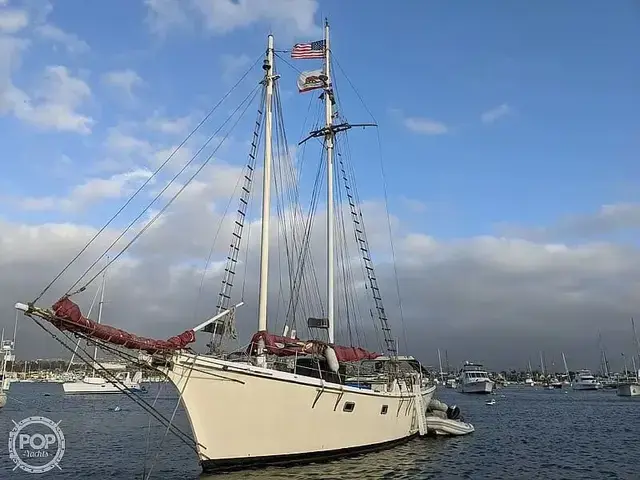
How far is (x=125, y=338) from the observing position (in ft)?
63.5

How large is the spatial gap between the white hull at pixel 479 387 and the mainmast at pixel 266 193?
117292mm

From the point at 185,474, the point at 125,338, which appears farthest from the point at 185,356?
the point at 185,474

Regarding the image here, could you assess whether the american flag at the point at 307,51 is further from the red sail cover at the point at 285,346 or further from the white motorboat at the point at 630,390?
the white motorboat at the point at 630,390

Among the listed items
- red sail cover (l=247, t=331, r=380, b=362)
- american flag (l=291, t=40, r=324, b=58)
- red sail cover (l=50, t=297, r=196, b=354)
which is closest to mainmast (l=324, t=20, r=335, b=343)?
american flag (l=291, t=40, r=324, b=58)

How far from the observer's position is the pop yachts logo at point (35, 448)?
25920 millimetres

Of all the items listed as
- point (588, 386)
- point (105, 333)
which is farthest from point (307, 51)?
point (588, 386)

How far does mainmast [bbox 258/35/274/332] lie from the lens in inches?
990

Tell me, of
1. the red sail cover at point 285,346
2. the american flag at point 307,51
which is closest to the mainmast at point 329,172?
the american flag at point 307,51

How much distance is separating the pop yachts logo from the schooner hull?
9.63 m

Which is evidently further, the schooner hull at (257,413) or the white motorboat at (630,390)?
the white motorboat at (630,390)

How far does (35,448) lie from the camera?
3133cm

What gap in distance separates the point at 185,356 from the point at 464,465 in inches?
657

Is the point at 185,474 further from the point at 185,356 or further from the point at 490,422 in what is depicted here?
the point at 490,422

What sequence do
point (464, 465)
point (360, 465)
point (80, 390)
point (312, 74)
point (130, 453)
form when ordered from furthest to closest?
point (80, 390)
point (312, 74)
point (130, 453)
point (464, 465)
point (360, 465)
